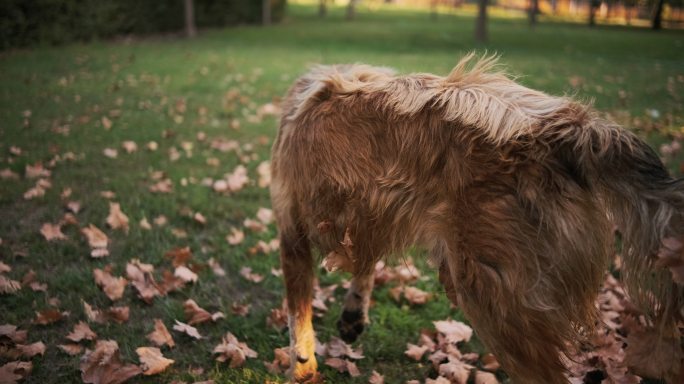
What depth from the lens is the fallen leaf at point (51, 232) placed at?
4.74 metres

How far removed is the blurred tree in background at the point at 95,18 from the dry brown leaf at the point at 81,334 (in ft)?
49.2

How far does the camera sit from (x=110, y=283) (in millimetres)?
4094

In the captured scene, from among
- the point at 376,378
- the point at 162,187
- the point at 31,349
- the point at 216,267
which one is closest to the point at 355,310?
the point at 376,378

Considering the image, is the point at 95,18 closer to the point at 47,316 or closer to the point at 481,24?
the point at 481,24

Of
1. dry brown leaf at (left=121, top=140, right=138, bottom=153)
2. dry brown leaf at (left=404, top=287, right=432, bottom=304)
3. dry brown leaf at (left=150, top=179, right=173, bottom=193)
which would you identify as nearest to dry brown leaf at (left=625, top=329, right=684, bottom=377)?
dry brown leaf at (left=404, top=287, right=432, bottom=304)

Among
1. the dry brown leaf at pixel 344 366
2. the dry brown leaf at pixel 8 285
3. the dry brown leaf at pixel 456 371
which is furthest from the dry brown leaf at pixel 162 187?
the dry brown leaf at pixel 456 371

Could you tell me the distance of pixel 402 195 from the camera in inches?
99.0

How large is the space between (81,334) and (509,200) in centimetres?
287

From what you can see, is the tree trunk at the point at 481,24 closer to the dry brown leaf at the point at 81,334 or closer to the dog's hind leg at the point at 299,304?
the dog's hind leg at the point at 299,304

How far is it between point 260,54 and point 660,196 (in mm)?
17381

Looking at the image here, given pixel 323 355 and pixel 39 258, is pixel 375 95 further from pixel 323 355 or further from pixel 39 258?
pixel 39 258

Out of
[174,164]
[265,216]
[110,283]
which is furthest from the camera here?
[174,164]

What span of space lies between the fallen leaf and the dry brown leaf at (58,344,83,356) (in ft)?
5.45

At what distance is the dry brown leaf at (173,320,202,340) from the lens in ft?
11.9
